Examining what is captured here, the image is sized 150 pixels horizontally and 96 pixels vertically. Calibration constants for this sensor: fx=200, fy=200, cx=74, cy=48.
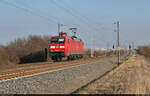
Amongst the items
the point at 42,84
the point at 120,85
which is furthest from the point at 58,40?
the point at 120,85

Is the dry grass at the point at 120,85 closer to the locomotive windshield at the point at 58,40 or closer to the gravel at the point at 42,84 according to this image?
the gravel at the point at 42,84

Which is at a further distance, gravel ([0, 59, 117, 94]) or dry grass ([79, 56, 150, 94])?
gravel ([0, 59, 117, 94])

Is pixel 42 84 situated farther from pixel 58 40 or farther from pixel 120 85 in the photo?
pixel 58 40

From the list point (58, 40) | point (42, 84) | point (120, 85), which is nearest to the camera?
point (120, 85)

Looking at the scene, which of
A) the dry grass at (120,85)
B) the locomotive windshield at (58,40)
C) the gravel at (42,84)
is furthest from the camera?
the locomotive windshield at (58,40)

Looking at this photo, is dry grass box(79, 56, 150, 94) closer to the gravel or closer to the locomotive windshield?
the gravel

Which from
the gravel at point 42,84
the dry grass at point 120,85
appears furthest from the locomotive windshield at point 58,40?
the dry grass at point 120,85

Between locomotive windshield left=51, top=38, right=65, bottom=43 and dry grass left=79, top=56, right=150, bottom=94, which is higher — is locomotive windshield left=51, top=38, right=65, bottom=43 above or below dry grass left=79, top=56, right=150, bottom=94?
above

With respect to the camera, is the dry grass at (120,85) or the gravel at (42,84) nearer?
the dry grass at (120,85)

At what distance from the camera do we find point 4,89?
8727mm

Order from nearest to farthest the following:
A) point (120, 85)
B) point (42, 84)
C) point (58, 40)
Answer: point (120, 85) < point (42, 84) < point (58, 40)

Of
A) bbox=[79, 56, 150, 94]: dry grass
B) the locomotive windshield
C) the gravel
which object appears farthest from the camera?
the locomotive windshield

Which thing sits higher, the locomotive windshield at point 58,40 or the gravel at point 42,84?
the locomotive windshield at point 58,40

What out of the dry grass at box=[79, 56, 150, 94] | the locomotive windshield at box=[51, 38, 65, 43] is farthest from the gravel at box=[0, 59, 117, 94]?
the locomotive windshield at box=[51, 38, 65, 43]
